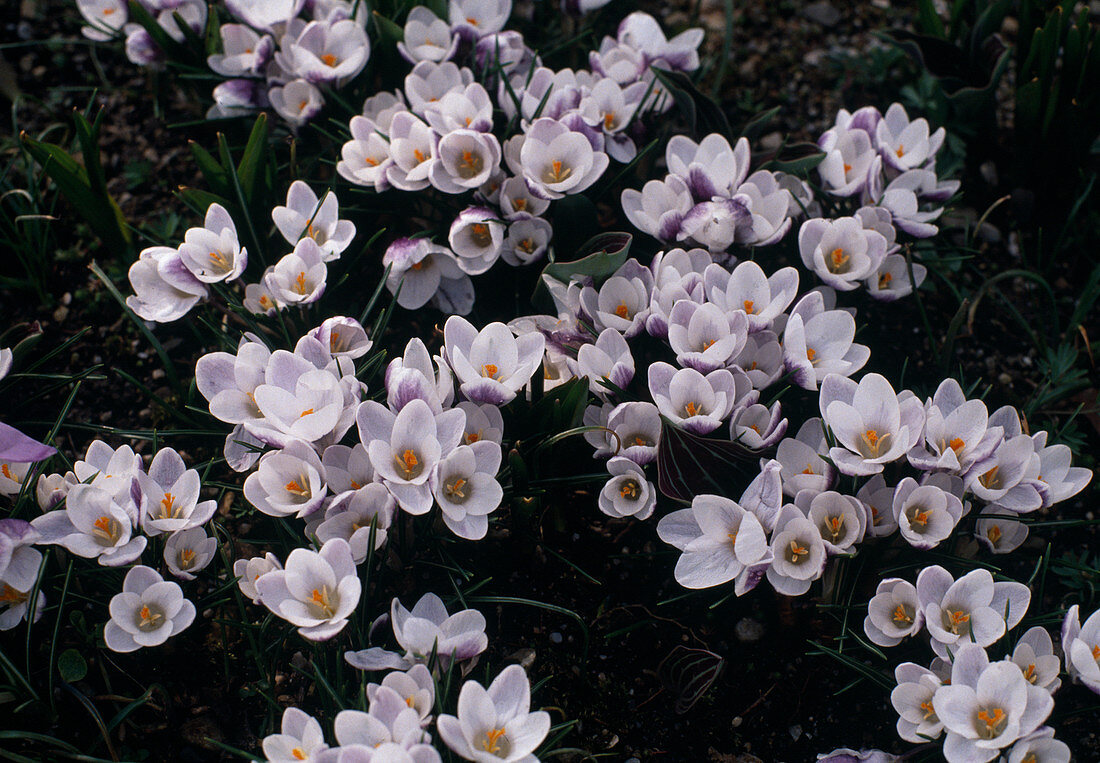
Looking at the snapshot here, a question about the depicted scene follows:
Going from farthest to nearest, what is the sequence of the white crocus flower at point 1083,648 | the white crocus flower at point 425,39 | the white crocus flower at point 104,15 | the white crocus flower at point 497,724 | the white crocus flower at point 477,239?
the white crocus flower at point 104,15 → the white crocus flower at point 425,39 → the white crocus flower at point 477,239 → the white crocus flower at point 1083,648 → the white crocus flower at point 497,724

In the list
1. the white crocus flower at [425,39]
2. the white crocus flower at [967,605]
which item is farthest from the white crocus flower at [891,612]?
the white crocus flower at [425,39]

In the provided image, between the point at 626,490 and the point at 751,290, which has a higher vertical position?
the point at 751,290

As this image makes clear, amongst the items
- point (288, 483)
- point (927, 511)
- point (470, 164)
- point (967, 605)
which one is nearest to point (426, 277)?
point (470, 164)

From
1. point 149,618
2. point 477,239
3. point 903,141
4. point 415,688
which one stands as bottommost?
point 149,618

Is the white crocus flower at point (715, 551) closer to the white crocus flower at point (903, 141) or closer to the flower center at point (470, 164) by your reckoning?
the flower center at point (470, 164)

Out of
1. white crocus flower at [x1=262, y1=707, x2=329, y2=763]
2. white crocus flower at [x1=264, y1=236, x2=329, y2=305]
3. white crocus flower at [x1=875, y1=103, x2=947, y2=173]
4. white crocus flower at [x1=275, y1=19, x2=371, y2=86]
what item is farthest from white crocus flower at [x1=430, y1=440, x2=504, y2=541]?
white crocus flower at [x1=875, y1=103, x2=947, y2=173]

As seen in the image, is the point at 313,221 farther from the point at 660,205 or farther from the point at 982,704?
the point at 982,704

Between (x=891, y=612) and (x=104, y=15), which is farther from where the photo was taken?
(x=104, y=15)

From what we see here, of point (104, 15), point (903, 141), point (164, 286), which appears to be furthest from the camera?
point (104, 15)
